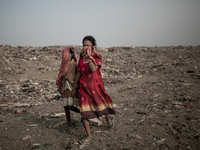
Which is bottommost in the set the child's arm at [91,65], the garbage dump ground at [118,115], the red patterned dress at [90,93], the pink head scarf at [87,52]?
the garbage dump ground at [118,115]

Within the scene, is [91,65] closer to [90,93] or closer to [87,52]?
[87,52]

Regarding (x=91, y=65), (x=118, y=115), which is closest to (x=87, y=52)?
(x=91, y=65)

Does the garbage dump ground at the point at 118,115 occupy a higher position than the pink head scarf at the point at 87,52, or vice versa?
the pink head scarf at the point at 87,52

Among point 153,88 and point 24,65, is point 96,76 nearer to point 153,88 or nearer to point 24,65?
point 153,88

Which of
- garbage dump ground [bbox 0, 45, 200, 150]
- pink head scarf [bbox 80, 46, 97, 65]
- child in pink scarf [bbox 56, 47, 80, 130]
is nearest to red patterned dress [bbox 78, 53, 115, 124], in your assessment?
pink head scarf [bbox 80, 46, 97, 65]

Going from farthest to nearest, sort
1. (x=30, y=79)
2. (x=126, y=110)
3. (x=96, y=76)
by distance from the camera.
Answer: (x=30, y=79) → (x=126, y=110) → (x=96, y=76)

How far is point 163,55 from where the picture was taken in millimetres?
11852

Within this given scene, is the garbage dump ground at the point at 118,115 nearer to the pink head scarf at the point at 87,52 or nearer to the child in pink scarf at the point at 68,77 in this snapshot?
the child in pink scarf at the point at 68,77

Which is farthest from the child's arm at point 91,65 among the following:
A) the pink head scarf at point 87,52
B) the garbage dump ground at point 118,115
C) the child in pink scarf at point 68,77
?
the garbage dump ground at point 118,115

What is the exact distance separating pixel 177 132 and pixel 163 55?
33.0 feet

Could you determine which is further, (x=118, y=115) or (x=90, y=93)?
(x=118, y=115)

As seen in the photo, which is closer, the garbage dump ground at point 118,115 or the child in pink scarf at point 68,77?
the garbage dump ground at point 118,115

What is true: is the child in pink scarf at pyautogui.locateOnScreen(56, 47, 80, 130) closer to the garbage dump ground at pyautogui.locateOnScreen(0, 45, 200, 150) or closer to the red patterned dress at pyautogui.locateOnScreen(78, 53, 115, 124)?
the red patterned dress at pyautogui.locateOnScreen(78, 53, 115, 124)

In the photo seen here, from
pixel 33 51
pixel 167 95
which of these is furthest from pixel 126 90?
pixel 33 51
